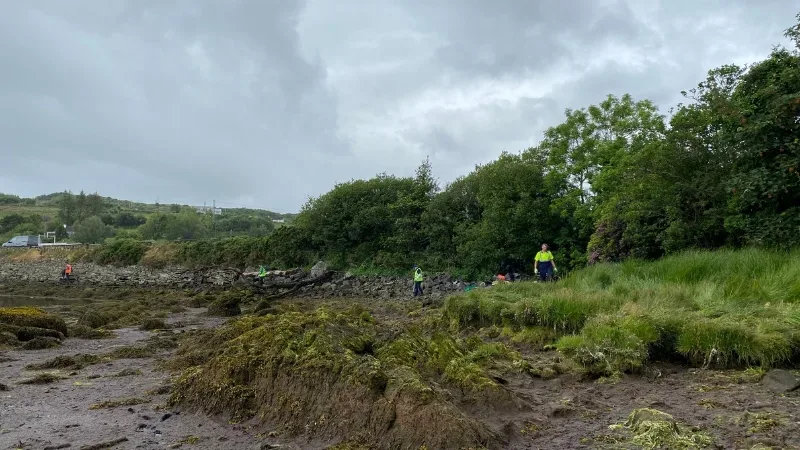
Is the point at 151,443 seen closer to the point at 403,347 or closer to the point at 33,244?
the point at 403,347

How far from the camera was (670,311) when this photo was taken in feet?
27.7

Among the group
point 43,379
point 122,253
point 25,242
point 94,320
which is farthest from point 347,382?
point 25,242

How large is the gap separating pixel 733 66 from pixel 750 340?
42.2ft

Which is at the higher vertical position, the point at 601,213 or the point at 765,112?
the point at 765,112

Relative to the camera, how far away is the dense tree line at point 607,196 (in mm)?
14117

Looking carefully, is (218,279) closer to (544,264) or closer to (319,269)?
(319,269)

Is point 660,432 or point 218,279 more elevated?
point 218,279

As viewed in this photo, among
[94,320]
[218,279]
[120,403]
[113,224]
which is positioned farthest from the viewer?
→ [113,224]

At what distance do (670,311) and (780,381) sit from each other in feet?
8.06

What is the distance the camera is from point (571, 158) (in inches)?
1180

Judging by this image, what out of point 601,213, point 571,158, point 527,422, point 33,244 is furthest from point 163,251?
point 527,422

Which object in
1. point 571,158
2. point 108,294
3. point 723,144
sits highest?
point 571,158

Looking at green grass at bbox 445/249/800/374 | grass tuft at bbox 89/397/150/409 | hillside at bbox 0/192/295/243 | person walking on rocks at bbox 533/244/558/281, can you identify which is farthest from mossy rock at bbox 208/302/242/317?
hillside at bbox 0/192/295/243

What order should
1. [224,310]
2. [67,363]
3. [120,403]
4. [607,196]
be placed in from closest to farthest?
[120,403] < [67,363] < [224,310] < [607,196]
